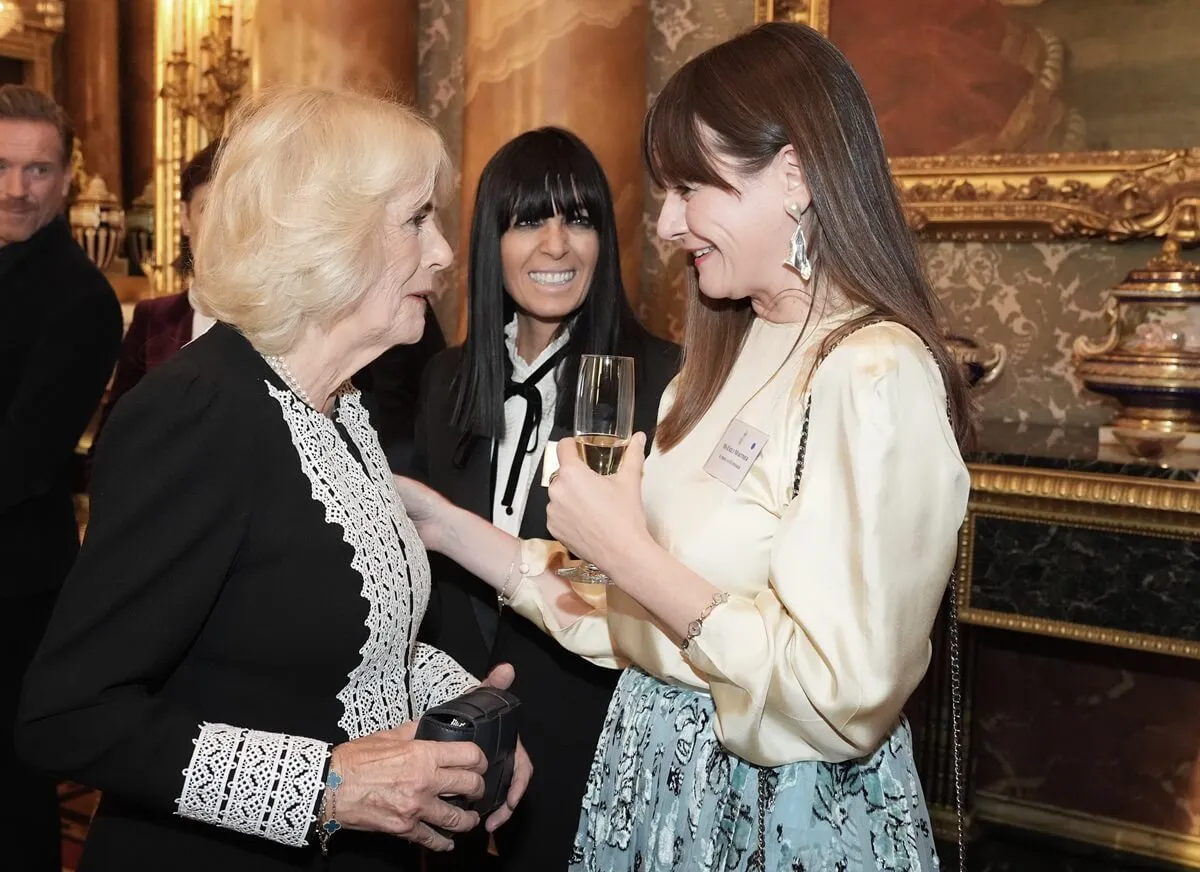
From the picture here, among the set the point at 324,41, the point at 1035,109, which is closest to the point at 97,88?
the point at 324,41

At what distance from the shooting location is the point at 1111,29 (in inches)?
137

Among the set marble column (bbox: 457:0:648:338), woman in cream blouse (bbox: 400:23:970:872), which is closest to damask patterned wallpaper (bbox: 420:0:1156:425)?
marble column (bbox: 457:0:648:338)

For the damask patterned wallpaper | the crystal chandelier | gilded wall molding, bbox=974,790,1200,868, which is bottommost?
gilded wall molding, bbox=974,790,1200,868

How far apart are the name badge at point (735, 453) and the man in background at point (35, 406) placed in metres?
2.19

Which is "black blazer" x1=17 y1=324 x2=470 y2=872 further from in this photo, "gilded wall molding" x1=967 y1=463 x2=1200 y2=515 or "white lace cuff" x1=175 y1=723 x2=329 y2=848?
"gilded wall molding" x1=967 y1=463 x2=1200 y2=515

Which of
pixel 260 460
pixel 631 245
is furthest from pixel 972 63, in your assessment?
pixel 260 460

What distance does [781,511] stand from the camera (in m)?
1.55

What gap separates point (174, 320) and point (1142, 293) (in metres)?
2.91

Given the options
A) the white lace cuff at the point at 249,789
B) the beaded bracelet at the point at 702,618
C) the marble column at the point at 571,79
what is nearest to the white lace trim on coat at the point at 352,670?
the white lace cuff at the point at 249,789

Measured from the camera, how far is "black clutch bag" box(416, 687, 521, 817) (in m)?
1.54

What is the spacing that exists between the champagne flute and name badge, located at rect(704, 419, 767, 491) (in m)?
0.13

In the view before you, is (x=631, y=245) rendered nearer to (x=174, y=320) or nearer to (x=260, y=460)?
(x=174, y=320)

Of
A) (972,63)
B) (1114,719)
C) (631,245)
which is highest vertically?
(972,63)

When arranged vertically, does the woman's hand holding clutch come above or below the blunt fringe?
below
